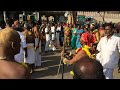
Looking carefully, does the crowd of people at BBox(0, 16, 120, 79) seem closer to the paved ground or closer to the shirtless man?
the shirtless man

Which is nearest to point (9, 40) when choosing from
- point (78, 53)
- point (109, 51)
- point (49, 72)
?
point (78, 53)

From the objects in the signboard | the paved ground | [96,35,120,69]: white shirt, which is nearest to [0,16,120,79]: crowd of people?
[96,35,120,69]: white shirt

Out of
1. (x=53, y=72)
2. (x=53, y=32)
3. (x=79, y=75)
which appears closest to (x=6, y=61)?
(x=79, y=75)

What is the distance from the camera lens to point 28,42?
775cm

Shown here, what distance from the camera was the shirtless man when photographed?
7.53 feet

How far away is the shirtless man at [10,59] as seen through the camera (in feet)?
7.53

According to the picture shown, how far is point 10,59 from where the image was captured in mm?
2537

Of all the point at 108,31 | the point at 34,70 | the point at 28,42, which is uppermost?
the point at 108,31

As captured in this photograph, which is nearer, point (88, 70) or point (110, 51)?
point (88, 70)

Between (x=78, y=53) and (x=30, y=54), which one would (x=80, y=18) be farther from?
(x=78, y=53)

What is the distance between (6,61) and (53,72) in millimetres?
6135

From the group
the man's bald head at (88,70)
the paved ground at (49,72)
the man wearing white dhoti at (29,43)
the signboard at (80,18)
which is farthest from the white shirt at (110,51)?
the signboard at (80,18)

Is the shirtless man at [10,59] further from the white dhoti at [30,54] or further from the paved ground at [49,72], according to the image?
the white dhoti at [30,54]
